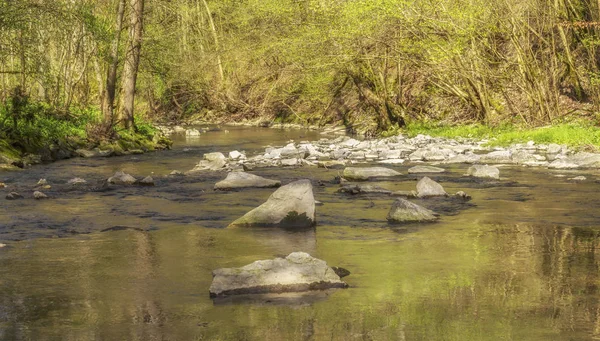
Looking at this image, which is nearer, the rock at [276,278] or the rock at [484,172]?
the rock at [276,278]

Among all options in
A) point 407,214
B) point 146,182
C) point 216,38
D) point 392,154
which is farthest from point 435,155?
point 216,38

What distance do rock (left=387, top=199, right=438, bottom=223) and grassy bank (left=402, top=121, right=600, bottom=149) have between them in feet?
29.6

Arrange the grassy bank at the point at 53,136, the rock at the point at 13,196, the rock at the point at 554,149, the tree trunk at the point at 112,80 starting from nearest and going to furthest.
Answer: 1. the rock at the point at 13,196
2. the rock at the point at 554,149
3. the grassy bank at the point at 53,136
4. the tree trunk at the point at 112,80

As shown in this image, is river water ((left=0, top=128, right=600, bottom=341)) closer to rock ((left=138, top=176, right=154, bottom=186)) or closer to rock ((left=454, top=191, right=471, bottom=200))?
rock ((left=454, top=191, right=471, bottom=200))

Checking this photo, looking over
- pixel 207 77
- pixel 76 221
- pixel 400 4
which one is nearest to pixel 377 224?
pixel 76 221

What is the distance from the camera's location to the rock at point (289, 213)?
A: 980 centimetres

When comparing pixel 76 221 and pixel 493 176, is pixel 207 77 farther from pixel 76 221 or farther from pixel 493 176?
pixel 76 221

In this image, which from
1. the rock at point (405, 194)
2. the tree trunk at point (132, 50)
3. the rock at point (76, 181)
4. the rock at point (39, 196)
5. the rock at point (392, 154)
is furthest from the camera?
the tree trunk at point (132, 50)

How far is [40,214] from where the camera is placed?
Result: 10945mm

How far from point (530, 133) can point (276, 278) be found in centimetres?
1587

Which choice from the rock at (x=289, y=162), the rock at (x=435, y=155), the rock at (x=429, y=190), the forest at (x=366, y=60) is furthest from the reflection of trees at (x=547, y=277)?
the forest at (x=366, y=60)

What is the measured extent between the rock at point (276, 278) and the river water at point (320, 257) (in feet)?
0.43

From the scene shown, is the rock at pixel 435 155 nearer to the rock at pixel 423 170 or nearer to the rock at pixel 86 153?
the rock at pixel 423 170

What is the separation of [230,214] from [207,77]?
32642 millimetres
